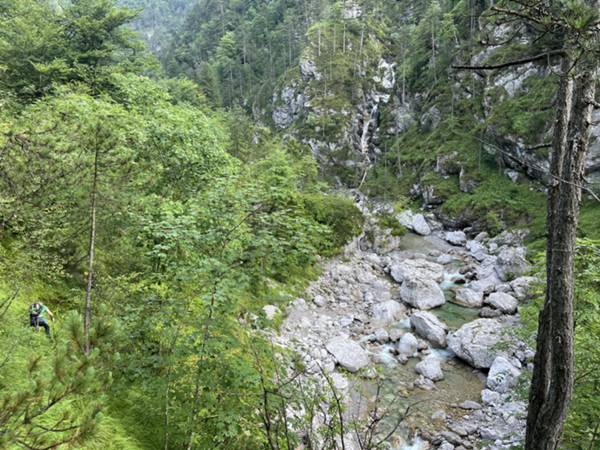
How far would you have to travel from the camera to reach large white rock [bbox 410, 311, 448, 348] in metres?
11.2

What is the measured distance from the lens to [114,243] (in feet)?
18.3

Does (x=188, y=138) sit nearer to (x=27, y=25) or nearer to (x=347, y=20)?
(x=27, y=25)

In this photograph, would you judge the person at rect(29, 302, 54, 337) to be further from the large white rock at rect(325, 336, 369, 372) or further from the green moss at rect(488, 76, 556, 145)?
the green moss at rect(488, 76, 556, 145)

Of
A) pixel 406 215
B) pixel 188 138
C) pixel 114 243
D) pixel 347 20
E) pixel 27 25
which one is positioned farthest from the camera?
pixel 347 20

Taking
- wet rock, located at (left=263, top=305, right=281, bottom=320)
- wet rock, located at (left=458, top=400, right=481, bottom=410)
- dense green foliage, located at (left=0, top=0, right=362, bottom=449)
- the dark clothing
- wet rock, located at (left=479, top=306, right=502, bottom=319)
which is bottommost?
wet rock, located at (left=479, top=306, right=502, bottom=319)

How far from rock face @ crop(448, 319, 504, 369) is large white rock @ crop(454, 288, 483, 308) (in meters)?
2.07

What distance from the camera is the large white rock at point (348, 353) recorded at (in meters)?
9.73

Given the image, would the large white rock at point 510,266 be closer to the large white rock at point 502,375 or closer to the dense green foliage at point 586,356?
the large white rock at point 502,375

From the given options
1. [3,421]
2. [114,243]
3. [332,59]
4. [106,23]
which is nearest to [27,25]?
[106,23]

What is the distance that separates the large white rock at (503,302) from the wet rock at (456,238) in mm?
10344

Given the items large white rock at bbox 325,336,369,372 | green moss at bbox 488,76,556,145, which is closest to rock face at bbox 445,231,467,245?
green moss at bbox 488,76,556,145

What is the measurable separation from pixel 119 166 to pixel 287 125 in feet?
157

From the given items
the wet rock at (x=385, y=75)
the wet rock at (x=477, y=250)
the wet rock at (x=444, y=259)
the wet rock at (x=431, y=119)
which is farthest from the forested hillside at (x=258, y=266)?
the wet rock at (x=385, y=75)


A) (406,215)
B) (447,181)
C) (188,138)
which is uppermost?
(188,138)
